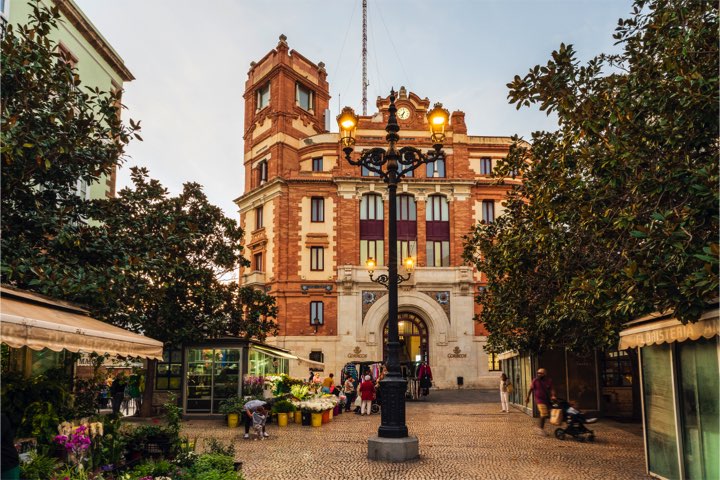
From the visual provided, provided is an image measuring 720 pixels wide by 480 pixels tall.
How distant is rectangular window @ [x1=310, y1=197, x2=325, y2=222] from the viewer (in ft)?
127

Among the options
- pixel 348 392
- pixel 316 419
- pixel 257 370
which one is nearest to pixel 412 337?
pixel 348 392

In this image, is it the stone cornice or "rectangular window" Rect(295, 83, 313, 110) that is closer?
the stone cornice

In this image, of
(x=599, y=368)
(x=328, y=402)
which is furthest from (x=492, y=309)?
(x=328, y=402)

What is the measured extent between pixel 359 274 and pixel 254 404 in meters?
22.2

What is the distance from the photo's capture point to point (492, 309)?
18094 millimetres

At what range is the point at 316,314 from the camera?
37344 mm

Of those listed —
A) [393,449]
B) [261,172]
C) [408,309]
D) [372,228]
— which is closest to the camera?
[393,449]

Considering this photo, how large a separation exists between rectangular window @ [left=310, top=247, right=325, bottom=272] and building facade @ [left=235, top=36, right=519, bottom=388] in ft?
0.23

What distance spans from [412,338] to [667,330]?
30.7 m

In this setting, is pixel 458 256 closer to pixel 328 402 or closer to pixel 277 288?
pixel 277 288

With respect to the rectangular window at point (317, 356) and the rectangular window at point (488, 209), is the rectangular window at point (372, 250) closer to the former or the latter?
the rectangular window at point (317, 356)

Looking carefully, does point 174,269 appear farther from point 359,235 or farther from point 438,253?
point 438,253

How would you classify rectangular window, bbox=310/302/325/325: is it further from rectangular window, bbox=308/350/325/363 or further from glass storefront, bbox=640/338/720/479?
glass storefront, bbox=640/338/720/479

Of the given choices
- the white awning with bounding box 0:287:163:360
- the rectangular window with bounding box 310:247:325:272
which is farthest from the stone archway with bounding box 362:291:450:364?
the white awning with bounding box 0:287:163:360
